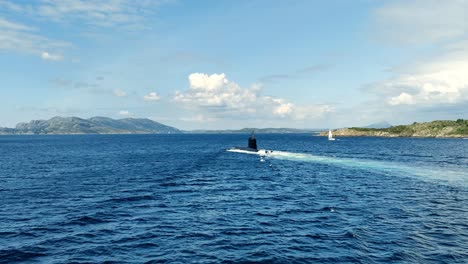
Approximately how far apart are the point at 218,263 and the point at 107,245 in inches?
450

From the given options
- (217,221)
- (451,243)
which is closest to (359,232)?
(451,243)

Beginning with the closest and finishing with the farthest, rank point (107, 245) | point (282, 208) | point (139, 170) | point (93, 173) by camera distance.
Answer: point (107, 245) → point (282, 208) → point (93, 173) → point (139, 170)

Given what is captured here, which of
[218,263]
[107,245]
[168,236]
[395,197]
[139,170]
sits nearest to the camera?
[218,263]

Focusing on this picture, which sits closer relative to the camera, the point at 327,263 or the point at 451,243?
the point at 327,263

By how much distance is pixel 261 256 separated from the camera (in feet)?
95.9

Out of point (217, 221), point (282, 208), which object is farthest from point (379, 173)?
point (217, 221)

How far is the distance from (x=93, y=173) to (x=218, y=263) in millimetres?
64252

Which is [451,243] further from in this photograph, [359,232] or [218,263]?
[218,263]

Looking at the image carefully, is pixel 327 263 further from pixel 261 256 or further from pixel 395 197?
pixel 395 197

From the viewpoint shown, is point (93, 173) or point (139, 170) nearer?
point (93, 173)

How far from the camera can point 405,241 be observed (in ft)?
108

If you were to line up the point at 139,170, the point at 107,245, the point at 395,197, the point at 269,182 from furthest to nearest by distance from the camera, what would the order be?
the point at 139,170 → the point at 269,182 → the point at 395,197 → the point at 107,245

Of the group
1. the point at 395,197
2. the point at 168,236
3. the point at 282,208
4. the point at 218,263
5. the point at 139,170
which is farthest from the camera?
the point at 139,170

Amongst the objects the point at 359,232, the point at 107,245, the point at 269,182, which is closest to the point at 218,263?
the point at 107,245
